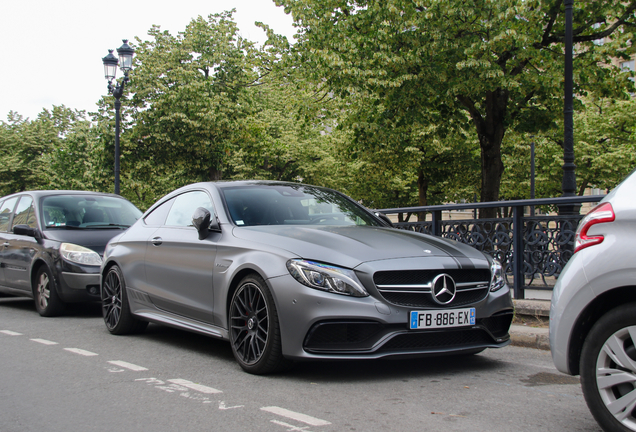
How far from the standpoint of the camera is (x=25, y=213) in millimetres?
10250

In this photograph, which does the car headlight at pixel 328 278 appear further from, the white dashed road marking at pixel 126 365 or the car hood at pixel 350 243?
the white dashed road marking at pixel 126 365

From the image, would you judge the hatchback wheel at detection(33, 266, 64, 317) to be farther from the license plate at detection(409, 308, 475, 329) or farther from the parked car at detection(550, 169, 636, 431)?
the parked car at detection(550, 169, 636, 431)

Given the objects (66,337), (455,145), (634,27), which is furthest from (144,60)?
(66,337)

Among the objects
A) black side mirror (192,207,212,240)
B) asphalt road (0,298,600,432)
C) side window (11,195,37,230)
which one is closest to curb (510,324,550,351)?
asphalt road (0,298,600,432)

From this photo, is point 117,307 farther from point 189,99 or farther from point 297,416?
point 189,99

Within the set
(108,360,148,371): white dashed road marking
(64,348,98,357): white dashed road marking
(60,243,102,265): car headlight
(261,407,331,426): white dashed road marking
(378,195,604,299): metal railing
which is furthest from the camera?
(60,243,102,265): car headlight

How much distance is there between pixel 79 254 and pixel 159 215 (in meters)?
2.60

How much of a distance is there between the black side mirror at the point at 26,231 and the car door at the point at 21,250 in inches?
4.3

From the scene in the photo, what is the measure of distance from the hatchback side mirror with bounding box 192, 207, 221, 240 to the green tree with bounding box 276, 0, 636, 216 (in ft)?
40.1

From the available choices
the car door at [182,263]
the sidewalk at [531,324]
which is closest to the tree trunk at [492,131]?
the sidewalk at [531,324]

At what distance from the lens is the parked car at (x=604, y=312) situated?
11.2 ft

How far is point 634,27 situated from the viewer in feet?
59.9

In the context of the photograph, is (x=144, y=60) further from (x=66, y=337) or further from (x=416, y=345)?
(x=416, y=345)

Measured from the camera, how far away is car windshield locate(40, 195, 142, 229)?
388 inches
